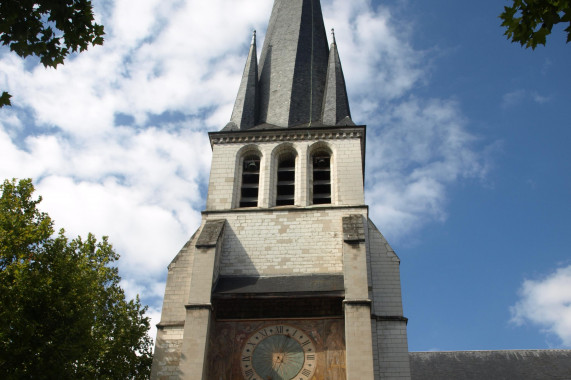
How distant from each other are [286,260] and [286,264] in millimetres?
124

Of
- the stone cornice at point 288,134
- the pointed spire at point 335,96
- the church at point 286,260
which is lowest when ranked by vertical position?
the church at point 286,260

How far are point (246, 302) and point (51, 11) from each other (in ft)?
28.6

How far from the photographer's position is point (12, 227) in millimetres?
12852

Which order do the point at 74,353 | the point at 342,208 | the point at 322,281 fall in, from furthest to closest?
the point at 342,208 < the point at 322,281 < the point at 74,353

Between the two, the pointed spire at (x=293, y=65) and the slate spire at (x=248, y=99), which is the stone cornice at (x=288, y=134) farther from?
the pointed spire at (x=293, y=65)

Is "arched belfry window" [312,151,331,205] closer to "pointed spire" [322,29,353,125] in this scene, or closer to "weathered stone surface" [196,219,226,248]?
"pointed spire" [322,29,353,125]

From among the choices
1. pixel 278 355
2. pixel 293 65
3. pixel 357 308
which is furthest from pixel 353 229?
pixel 293 65

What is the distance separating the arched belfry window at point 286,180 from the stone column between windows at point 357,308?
2944 mm

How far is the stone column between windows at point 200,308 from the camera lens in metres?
12.1

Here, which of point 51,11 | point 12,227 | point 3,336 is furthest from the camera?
point 12,227

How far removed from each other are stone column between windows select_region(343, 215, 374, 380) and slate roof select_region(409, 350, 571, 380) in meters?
9.93

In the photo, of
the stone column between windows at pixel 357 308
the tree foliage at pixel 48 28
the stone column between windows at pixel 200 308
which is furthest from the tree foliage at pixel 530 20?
the stone column between windows at pixel 200 308

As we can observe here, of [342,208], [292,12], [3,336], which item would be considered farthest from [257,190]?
[292,12]

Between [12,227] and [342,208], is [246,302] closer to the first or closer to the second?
[342,208]
